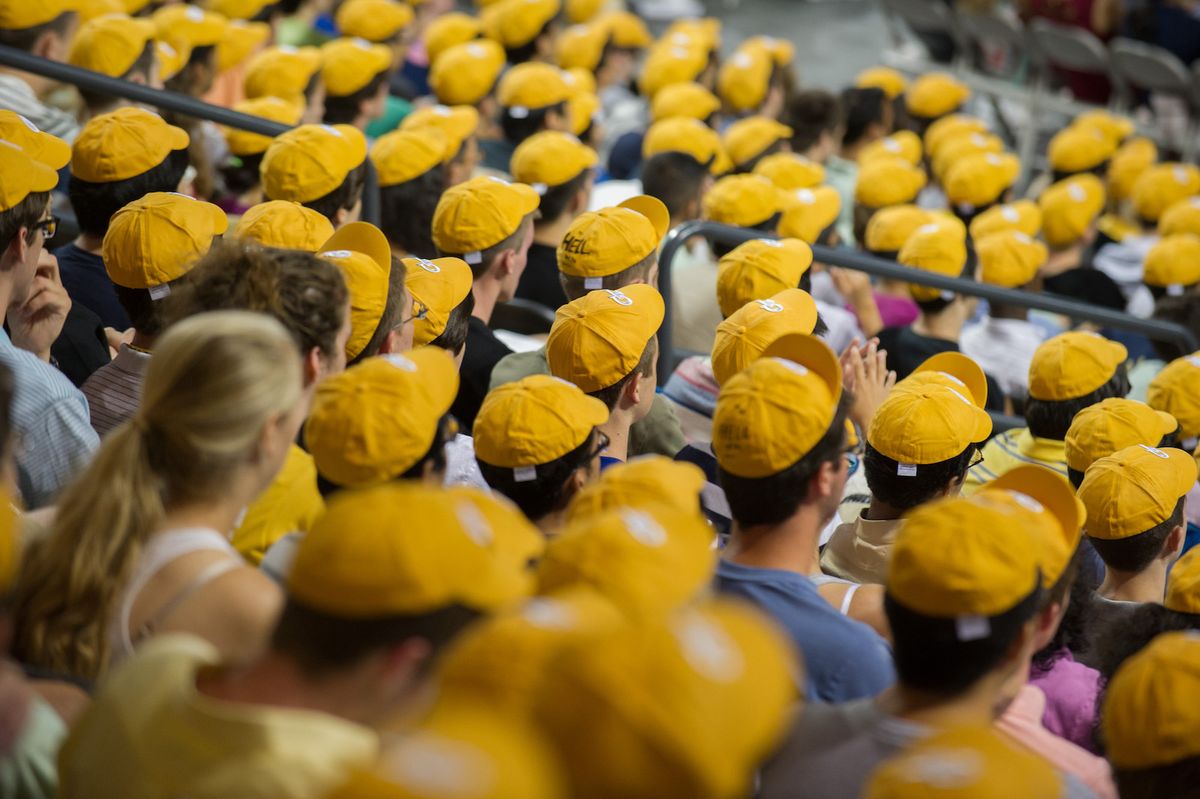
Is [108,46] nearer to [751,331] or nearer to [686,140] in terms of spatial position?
[686,140]

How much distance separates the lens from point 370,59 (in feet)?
20.0

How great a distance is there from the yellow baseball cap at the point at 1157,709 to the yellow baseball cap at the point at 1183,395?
2.13 meters

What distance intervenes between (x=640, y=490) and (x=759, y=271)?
73.0 inches

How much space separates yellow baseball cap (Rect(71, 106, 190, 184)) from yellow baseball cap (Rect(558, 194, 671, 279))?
3.81 feet

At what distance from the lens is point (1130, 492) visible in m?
3.16

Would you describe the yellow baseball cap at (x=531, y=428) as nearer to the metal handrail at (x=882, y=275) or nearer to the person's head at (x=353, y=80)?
the metal handrail at (x=882, y=275)

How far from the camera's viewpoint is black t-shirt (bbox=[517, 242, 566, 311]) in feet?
16.3

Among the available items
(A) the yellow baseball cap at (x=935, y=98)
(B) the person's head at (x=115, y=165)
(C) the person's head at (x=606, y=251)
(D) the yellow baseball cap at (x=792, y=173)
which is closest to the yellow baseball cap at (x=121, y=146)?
(B) the person's head at (x=115, y=165)

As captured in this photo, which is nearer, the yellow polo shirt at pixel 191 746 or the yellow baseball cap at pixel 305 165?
the yellow polo shirt at pixel 191 746

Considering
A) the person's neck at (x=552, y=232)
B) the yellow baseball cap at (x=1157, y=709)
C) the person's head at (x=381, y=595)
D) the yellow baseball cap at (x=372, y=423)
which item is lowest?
the person's neck at (x=552, y=232)

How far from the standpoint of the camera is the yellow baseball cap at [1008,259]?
5324 mm

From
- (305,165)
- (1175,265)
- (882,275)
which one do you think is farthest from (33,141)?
(1175,265)

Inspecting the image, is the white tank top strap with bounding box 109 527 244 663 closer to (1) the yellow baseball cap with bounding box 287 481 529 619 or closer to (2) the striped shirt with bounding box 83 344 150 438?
(1) the yellow baseball cap with bounding box 287 481 529 619

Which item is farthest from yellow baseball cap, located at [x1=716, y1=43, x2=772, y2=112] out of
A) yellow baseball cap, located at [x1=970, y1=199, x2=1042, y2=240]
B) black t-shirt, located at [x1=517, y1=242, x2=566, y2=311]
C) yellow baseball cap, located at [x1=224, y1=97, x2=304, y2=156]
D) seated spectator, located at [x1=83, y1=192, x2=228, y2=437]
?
seated spectator, located at [x1=83, y1=192, x2=228, y2=437]
